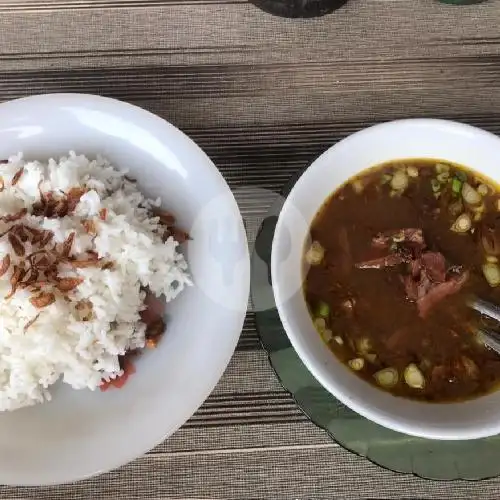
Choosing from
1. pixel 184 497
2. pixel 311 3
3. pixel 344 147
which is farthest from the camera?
pixel 311 3

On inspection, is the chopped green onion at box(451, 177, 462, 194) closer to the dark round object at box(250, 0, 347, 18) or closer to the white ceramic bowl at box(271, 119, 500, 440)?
the white ceramic bowl at box(271, 119, 500, 440)

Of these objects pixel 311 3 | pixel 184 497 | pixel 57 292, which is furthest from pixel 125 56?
pixel 184 497

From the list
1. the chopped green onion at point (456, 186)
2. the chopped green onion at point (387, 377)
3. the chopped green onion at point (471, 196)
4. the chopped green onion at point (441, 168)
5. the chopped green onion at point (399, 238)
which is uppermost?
the chopped green onion at point (441, 168)

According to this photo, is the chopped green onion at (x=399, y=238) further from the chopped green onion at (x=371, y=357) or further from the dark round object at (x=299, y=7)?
the dark round object at (x=299, y=7)

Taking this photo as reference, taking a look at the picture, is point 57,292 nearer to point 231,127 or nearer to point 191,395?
point 191,395

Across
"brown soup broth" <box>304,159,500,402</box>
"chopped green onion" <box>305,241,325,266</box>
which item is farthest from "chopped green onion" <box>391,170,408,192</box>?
"chopped green onion" <box>305,241,325,266</box>

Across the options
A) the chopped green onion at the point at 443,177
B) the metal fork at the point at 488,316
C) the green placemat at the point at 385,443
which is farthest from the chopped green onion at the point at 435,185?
the green placemat at the point at 385,443
